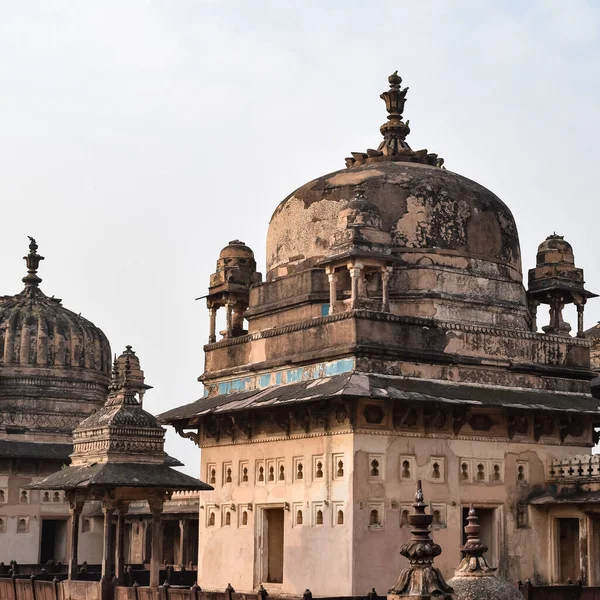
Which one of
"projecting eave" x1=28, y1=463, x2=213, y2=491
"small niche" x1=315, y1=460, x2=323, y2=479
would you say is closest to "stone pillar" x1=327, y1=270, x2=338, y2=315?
"small niche" x1=315, y1=460, x2=323, y2=479

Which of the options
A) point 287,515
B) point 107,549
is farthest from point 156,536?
point 287,515

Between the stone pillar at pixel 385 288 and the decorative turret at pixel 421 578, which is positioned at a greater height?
the stone pillar at pixel 385 288

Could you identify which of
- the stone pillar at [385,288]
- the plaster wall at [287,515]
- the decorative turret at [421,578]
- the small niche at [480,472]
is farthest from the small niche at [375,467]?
the decorative turret at [421,578]

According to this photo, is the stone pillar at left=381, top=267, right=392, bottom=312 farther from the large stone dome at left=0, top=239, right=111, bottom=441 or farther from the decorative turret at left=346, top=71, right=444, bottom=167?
the large stone dome at left=0, top=239, right=111, bottom=441

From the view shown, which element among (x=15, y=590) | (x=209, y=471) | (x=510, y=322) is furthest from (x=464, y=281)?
(x=15, y=590)

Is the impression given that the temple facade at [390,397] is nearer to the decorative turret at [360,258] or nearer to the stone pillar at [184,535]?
the decorative turret at [360,258]

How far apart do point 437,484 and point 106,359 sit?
54.4ft

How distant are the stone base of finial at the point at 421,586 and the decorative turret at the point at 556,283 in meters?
14.2

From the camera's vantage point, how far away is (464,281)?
24531mm

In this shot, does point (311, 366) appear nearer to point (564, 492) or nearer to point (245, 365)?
point (245, 365)

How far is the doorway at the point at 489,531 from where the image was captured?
22.9m

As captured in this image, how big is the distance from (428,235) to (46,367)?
14844 mm

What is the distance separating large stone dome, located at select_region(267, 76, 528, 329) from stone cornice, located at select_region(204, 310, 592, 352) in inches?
19.9

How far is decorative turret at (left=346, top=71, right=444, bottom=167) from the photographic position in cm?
2669
